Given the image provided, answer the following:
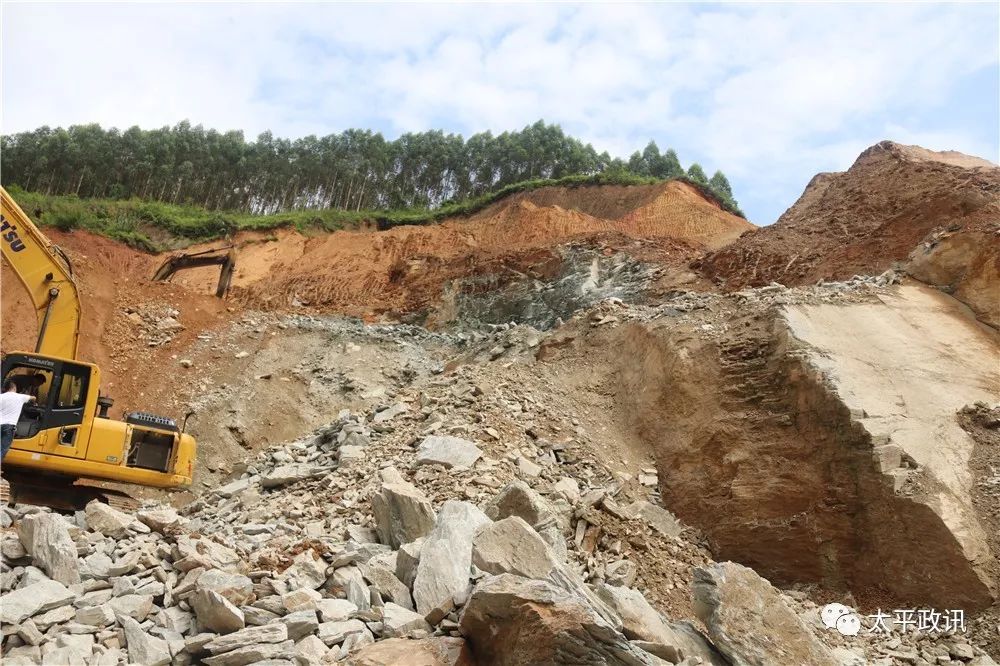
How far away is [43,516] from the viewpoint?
5039mm

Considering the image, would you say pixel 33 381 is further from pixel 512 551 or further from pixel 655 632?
pixel 655 632

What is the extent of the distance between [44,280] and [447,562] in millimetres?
7399

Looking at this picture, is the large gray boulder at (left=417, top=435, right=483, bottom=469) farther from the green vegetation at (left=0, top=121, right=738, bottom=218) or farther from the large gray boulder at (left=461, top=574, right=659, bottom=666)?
the green vegetation at (left=0, top=121, right=738, bottom=218)

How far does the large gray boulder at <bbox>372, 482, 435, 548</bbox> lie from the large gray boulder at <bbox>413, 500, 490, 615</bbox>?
0.76 metres

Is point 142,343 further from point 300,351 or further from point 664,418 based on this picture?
point 664,418

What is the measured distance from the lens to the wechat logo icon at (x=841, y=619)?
7.10 meters

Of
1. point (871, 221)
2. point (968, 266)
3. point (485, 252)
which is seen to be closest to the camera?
point (968, 266)

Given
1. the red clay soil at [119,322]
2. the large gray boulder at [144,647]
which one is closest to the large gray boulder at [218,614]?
the large gray boulder at [144,647]

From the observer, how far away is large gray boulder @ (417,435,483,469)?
891 cm

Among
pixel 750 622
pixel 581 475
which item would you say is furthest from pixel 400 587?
pixel 581 475

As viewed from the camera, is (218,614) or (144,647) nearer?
(144,647)

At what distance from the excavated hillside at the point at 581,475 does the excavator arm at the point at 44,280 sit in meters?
2.59

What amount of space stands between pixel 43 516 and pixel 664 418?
7.97 meters

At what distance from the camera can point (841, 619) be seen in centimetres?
731
